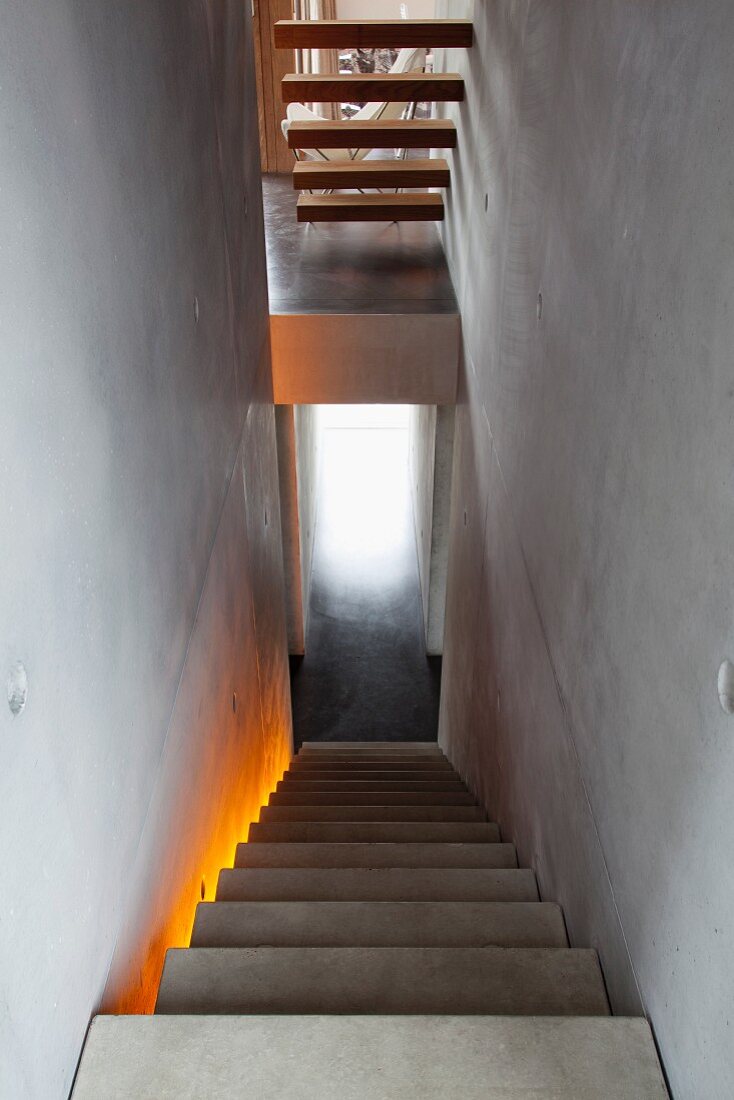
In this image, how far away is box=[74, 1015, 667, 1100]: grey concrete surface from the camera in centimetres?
157

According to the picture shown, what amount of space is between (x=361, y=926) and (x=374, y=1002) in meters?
0.38

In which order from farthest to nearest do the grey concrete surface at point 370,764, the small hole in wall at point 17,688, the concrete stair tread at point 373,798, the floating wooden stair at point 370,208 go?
1. the floating wooden stair at point 370,208
2. the grey concrete surface at point 370,764
3. the concrete stair tread at point 373,798
4. the small hole in wall at point 17,688

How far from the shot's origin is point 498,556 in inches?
156

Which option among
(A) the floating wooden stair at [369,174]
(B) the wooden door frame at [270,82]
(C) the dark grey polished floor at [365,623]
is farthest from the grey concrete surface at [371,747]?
(B) the wooden door frame at [270,82]

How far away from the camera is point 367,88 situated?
5590 millimetres

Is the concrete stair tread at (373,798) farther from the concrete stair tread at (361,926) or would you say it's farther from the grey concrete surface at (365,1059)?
the grey concrete surface at (365,1059)

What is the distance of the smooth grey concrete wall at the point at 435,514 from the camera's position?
23.8 ft

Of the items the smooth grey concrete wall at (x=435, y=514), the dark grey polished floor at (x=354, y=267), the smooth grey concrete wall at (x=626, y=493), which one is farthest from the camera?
the smooth grey concrete wall at (x=435, y=514)

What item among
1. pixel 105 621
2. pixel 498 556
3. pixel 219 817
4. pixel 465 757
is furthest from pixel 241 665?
pixel 105 621

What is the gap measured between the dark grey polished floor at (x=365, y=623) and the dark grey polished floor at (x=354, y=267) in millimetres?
3307

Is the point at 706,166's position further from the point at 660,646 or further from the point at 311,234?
the point at 311,234

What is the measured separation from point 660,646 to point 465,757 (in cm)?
372

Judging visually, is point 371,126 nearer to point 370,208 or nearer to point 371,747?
point 370,208

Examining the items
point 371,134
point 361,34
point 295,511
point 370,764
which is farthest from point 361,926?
point 295,511
